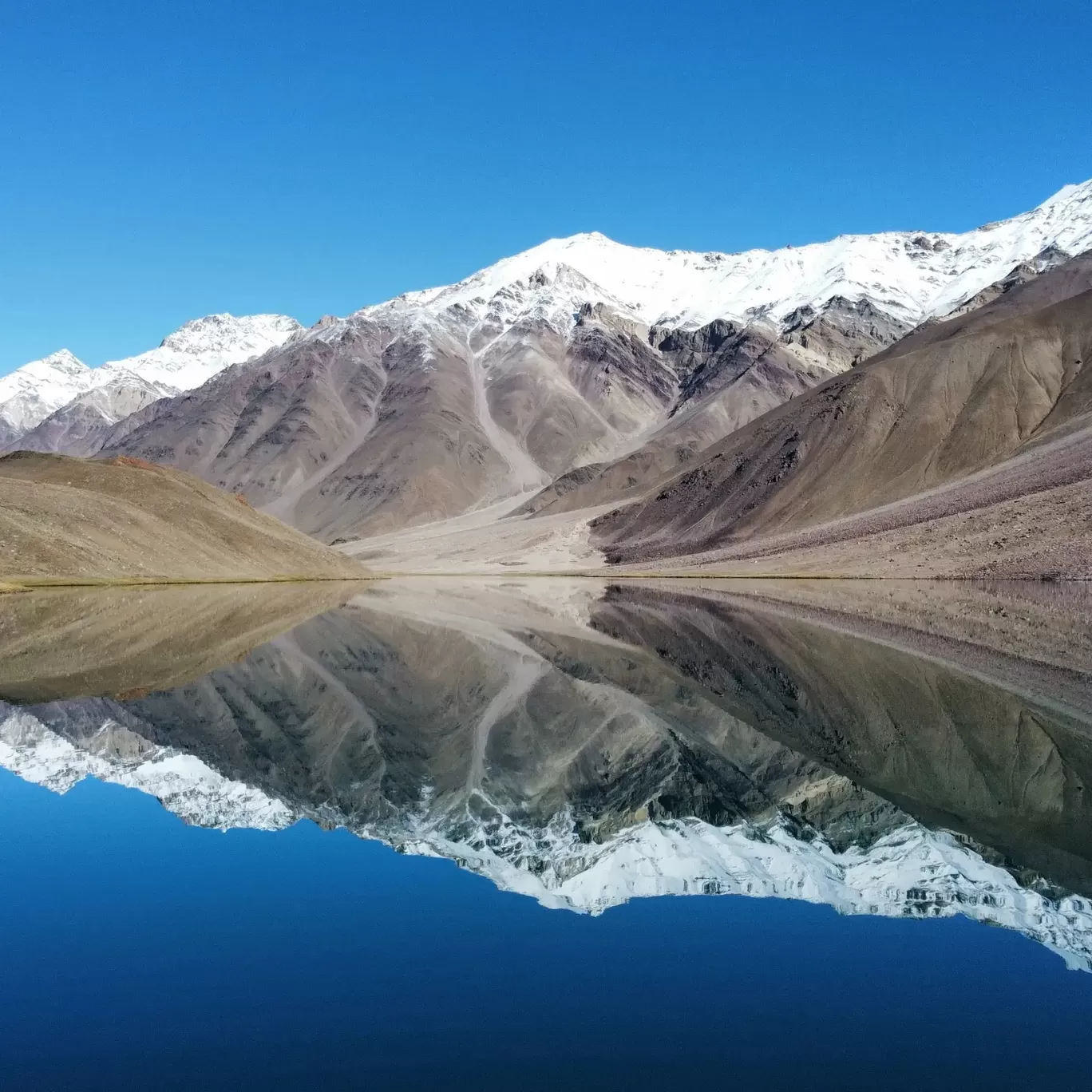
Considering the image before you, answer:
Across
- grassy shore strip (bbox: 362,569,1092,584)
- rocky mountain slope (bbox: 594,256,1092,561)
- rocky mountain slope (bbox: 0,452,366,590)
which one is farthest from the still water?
rocky mountain slope (bbox: 594,256,1092,561)

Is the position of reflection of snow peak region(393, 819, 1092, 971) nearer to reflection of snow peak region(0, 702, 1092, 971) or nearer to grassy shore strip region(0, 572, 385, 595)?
reflection of snow peak region(0, 702, 1092, 971)

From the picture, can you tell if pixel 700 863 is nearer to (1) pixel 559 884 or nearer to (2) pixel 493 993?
(1) pixel 559 884

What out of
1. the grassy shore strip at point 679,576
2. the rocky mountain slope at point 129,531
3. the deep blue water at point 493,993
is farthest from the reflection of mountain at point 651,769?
the rocky mountain slope at point 129,531

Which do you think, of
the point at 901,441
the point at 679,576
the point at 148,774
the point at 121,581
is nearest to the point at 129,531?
the point at 121,581

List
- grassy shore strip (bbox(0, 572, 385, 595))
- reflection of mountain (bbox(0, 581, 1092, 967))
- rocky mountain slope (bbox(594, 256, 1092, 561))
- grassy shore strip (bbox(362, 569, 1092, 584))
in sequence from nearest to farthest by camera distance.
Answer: reflection of mountain (bbox(0, 581, 1092, 967)) → grassy shore strip (bbox(0, 572, 385, 595)) → grassy shore strip (bbox(362, 569, 1092, 584)) → rocky mountain slope (bbox(594, 256, 1092, 561))

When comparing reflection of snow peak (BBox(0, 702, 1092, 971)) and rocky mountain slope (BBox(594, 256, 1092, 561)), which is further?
rocky mountain slope (BBox(594, 256, 1092, 561))
